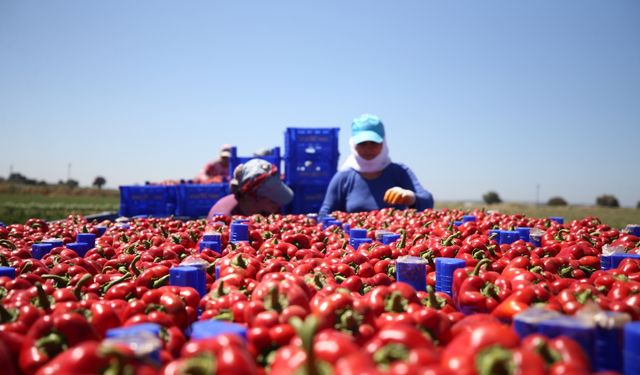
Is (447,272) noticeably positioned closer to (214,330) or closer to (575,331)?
(575,331)

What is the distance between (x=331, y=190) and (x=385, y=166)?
3.32 feet

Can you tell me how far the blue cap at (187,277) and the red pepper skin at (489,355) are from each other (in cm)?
158

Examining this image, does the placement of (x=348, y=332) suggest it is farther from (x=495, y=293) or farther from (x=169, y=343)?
(x=495, y=293)

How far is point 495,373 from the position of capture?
4.06ft

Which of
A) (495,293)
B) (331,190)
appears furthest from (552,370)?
(331,190)

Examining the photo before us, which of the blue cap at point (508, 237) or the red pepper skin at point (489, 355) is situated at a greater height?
the blue cap at point (508, 237)

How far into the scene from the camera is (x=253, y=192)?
750 centimetres

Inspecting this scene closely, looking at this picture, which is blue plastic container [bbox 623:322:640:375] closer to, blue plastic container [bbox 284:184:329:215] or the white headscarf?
the white headscarf

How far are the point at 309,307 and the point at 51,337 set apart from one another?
0.98 metres

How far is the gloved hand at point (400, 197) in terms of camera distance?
6832 millimetres

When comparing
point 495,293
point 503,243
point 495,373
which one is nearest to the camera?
point 495,373

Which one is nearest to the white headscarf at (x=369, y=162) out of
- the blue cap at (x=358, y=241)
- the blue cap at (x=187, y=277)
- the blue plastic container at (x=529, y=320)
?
the blue cap at (x=358, y=241)

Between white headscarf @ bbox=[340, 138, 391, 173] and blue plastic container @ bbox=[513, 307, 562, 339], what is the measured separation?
5.98 metres

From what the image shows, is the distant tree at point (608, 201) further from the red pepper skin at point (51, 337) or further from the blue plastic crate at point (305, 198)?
the red pepper skin at point (51, 337)
